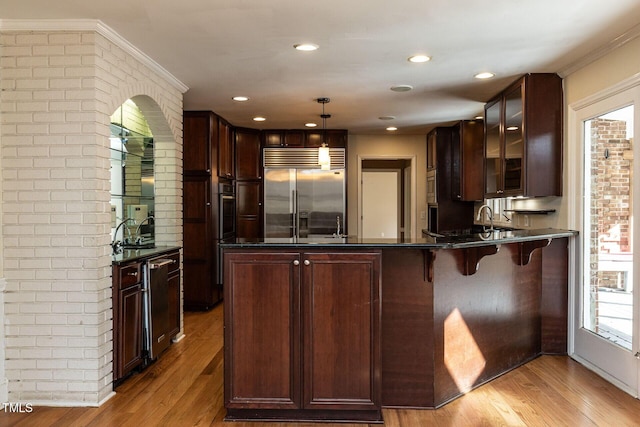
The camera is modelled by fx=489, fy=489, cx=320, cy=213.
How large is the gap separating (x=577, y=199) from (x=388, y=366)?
2.22 meters

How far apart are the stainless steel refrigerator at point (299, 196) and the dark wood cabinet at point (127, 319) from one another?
148 inches

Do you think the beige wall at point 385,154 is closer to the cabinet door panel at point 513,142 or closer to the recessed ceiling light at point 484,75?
the cabinet door panel at point 513,142

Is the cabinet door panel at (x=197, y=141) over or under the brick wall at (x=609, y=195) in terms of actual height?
over

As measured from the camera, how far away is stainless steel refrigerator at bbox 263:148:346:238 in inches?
288

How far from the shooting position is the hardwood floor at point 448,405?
285 cm

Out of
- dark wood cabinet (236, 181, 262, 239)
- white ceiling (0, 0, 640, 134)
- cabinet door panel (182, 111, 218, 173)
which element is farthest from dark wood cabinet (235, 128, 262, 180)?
white ceiling (0, 0, 640, 134)

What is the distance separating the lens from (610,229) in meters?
3.64

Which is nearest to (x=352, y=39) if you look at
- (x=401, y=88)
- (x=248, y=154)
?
(x=401, y=88)

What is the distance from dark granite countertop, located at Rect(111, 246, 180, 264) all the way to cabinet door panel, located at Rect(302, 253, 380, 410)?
1416mm

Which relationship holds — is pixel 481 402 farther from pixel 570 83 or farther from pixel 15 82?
pixel 15 82

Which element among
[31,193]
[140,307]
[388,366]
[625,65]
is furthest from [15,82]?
[625,65]

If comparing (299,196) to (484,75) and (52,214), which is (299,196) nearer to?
(484,75)

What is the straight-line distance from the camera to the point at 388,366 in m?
2.99

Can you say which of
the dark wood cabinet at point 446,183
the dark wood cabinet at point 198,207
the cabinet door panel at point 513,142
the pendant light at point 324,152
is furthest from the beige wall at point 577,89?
the dark wood cabinet at point 198,207
